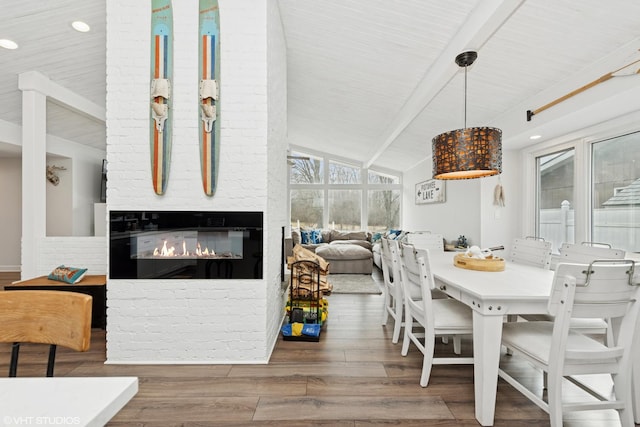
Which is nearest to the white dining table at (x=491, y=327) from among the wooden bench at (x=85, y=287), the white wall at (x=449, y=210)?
the white wall at (x=449, y=210)

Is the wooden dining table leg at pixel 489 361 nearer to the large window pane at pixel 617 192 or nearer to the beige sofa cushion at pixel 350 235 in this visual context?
the large window pane at pixel 617 192

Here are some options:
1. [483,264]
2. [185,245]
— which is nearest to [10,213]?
[185,245]

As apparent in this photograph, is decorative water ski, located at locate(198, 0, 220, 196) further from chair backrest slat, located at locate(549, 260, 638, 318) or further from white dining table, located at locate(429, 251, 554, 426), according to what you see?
chair backrest slat, located at locate(549, 260, 638, 318)

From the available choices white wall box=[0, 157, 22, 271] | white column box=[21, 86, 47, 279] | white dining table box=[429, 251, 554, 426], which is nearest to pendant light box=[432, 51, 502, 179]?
white dining table box=[429, 251, 554, 426]

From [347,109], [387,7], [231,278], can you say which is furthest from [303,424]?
[347,109]

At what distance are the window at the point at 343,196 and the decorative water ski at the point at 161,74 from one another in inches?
222

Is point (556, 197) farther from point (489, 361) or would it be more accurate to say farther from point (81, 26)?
point (81, 26)

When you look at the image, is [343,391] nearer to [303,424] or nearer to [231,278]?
[303,424]

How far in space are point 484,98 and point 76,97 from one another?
16.1 ft

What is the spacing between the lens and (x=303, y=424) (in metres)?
1.58

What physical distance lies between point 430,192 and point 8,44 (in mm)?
6191

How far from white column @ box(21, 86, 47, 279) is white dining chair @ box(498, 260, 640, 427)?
14.2 ft

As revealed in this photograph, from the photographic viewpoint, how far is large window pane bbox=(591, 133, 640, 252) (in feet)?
8.98

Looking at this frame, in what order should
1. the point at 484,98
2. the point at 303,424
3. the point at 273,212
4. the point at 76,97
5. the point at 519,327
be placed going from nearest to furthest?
the point at 303,424
the point at 519,327
the point at 273,212
the point at 484,98
the point at 76,97
